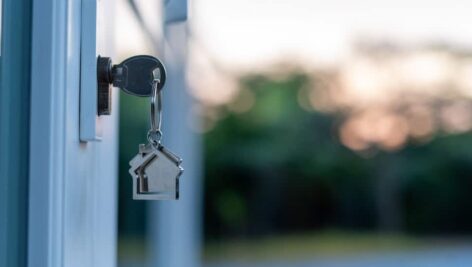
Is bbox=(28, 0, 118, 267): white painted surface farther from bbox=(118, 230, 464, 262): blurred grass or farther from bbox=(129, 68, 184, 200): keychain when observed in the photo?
bbox=(118, 230, 464, 262): blurred grass

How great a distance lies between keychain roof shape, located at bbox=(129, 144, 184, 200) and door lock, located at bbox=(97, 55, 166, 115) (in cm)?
6

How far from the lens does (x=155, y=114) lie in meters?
0.68

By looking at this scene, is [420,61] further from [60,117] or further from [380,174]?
[60,117]

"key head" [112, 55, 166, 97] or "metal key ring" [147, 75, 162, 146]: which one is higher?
"key head" [112, 55, 166, 97]

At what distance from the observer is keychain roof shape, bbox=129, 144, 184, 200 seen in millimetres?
653

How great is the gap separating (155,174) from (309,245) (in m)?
9.35

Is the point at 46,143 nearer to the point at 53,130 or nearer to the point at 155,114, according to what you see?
the point at 53,130

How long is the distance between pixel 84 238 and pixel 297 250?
9.09 meters

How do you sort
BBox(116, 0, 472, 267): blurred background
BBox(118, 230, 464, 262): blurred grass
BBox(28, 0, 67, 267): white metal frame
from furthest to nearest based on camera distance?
BBox(118, 230, 464, 262): blurred grass, BBox(116, 0, 472, 267): blurred background, BBox(28, 0, 67, 267): white metal frame

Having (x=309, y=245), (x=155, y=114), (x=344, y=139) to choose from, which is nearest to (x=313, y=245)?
(x=309, y=245)

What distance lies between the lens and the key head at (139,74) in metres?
0.67

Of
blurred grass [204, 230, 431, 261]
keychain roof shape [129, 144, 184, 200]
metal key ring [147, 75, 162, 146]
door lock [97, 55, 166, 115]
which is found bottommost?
blurred grass [204, 230, 431, 261]

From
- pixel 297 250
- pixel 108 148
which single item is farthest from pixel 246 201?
pixel 108 148

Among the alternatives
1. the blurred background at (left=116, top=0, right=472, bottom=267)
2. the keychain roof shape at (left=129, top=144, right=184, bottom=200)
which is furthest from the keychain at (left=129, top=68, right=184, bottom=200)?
the blurred background at (left=116, top=0, right=472, bottom=267)
